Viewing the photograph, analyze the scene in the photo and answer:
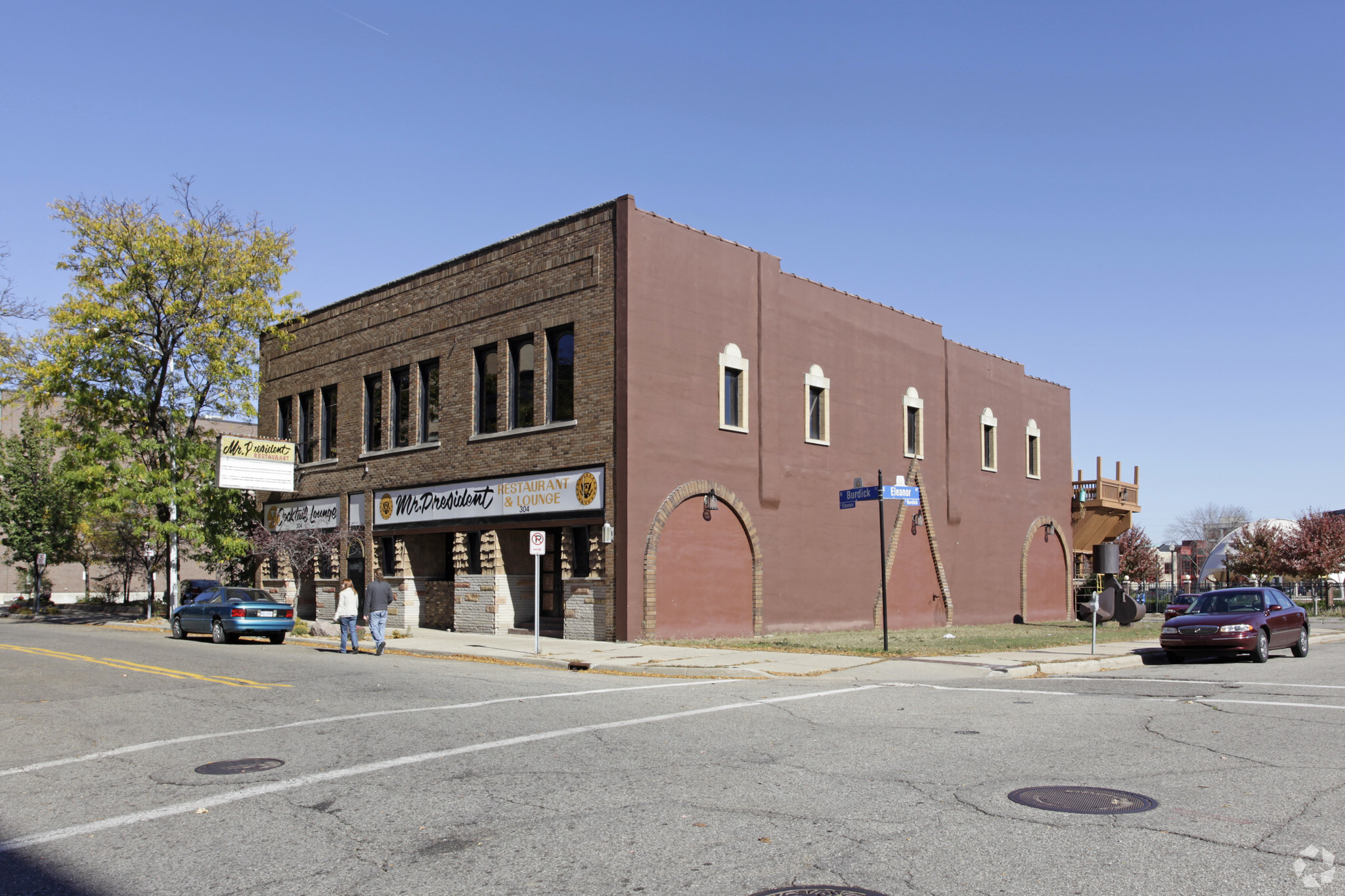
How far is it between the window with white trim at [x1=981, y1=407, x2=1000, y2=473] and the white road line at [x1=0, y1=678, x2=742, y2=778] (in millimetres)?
25050

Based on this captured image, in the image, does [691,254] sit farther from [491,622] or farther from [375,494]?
[375,494]

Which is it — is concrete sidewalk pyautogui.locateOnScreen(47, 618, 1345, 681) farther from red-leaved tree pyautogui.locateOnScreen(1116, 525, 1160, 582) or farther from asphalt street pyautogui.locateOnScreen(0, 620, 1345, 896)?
red-leaved tree pyautogui.locateOnScreen(1116, 525, 1160, 582)

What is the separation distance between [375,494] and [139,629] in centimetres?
924

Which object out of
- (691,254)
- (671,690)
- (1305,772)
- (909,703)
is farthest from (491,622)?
(1305,772)

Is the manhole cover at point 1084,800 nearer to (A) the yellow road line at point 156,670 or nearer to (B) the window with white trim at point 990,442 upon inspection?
(A) the yellow road line at point 156,670

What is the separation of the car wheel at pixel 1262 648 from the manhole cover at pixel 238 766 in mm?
17424

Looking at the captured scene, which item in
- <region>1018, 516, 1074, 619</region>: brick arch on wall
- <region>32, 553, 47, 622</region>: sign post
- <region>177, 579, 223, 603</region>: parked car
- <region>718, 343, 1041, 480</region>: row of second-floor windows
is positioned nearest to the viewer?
<region>718, 343, 1041, 480</region>: row of second-floor windows

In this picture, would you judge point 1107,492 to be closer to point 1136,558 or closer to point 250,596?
point 1136,558

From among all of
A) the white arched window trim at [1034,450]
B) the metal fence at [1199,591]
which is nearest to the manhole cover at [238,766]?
the white arched window trim at [1034,450]

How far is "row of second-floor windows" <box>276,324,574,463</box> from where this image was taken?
26.6 meters

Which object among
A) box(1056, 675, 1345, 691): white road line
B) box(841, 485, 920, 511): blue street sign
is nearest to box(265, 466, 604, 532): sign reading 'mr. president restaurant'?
box(841, 485, 920, 511): blue street sign

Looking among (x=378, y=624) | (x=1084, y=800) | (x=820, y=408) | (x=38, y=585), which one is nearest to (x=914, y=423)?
(x=820, y=408)

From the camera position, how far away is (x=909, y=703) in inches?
509

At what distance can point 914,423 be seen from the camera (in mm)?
34156
